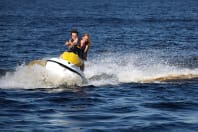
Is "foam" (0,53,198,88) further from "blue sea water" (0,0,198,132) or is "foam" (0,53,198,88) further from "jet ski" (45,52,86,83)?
"jet ski" (45,52,86,83)

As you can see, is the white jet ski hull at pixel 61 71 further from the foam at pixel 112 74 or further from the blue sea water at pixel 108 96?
the blue sea water at pixel 108 96

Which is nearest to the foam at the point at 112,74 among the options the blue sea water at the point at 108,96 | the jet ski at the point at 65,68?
the blue sea water at the point at 108,96

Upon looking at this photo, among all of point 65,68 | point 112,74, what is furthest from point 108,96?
point 112,74

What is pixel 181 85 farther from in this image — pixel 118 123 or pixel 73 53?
pixel 118 123

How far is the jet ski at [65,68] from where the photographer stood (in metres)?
18.1

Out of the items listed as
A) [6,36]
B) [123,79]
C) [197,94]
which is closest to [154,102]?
[197,94]

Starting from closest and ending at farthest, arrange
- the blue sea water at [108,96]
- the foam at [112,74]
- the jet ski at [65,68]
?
1. the blue sea water at [108,96]
2. the jet ski at [65,68]
3. the foam at [112,74]

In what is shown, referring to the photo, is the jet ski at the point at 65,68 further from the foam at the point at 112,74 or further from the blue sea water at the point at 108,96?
the blue sea water at the point at 108,96

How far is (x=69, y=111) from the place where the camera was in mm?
14391

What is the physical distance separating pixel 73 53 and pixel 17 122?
589cm

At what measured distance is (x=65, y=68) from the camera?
1809 cm

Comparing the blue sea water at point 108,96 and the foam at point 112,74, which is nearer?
the blue sea water at point 108,96

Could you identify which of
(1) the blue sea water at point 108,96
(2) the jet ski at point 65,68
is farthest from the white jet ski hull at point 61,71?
(1) the blue sea water at point 108,96

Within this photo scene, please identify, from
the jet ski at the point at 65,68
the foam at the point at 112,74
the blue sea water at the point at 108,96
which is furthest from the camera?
the foam at the point at 112,74
